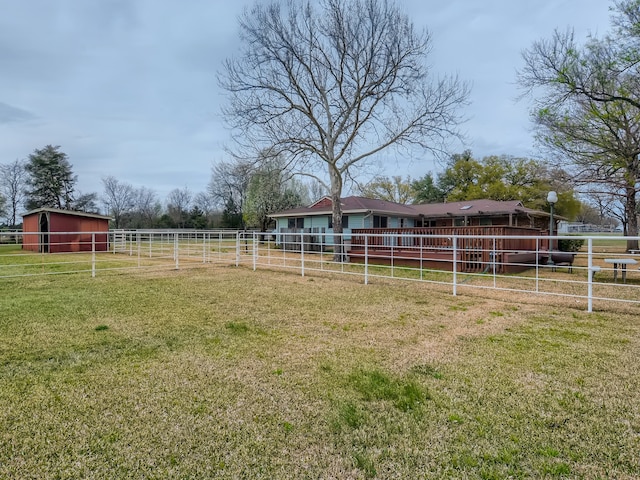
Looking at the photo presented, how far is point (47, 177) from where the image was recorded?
2966cm

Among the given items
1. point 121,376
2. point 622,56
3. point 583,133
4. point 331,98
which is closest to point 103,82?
point 331,98

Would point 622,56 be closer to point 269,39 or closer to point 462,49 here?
point 462,49

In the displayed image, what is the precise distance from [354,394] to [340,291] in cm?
409

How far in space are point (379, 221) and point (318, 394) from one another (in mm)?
15480

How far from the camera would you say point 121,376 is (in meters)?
2.60

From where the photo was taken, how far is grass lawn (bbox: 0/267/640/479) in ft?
5.37

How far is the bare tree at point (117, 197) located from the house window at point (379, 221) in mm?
34666

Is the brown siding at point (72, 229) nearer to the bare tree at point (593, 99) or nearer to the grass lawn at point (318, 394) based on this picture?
the grass lawn at point (318, 394)

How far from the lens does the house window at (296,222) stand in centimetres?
1945

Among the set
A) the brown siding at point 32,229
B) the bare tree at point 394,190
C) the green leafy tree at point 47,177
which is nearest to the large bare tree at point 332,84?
the brown siding at point 32,229

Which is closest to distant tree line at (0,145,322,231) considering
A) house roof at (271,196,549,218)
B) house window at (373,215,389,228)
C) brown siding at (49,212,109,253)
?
house roof at (271,196,549,218)

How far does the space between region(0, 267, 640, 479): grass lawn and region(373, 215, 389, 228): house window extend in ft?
41.2

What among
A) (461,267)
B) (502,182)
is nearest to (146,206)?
(502,182)

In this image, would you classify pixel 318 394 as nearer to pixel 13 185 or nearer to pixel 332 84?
pixel 332 84
